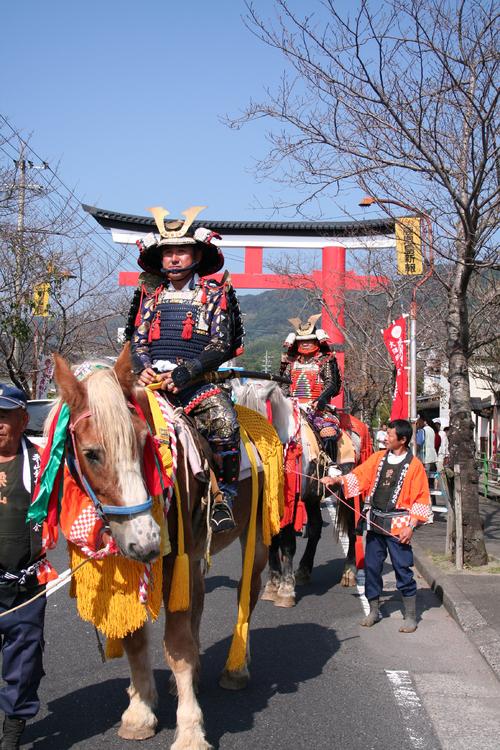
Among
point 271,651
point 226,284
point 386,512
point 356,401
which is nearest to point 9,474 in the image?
point 226,284

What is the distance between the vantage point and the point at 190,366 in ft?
16.2

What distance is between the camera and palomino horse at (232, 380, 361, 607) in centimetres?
723

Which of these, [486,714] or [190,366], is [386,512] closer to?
[486,714]

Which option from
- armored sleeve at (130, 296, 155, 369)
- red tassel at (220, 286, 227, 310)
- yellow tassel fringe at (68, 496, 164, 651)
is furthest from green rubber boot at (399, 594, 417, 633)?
yellow tassel fringe at (68, 496, 164, 651)

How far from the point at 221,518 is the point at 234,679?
4.09 feet

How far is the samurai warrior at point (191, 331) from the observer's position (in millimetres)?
5037

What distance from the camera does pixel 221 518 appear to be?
15.8 feet

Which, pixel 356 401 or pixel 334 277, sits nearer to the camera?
pixel 334 277

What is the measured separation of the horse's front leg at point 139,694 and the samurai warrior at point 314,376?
482cm

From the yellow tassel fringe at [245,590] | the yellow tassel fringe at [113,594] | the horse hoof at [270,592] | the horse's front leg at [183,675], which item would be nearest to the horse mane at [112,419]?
the yellow tassel fringe at [113,594]

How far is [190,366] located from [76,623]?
3.30 m

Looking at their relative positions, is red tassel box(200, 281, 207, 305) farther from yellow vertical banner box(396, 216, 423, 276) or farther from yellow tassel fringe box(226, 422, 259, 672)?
yellow vertical banner box(396, 216, 423, 276)

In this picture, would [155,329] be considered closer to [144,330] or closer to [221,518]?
[144,330]

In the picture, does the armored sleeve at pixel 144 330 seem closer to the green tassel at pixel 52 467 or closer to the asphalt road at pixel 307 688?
the green tassel at pixel 52 467
